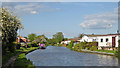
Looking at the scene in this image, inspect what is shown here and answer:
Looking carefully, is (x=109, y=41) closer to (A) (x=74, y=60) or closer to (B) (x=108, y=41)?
(B) (x=108, y=41)

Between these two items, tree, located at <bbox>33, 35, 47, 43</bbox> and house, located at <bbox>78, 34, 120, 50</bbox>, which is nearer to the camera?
house, located at <bbox>78, 34, 120, 50</bbox>

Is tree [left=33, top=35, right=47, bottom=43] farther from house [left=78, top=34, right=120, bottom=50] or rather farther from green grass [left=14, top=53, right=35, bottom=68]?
green grass [left=14, top=53, right=35, bottom=68]

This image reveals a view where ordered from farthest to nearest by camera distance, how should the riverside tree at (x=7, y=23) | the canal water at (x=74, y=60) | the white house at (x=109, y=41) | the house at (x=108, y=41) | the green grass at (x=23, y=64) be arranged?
the white house at (x=109, y=41)
the house at (x=108, y=41)
the canal water at (x=74, y=60)
the riverside tree at (x=7, y=23)
the green grass at (x=23, y=64)

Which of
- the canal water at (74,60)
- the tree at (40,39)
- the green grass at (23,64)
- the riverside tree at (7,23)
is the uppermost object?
the riverside tree at (7,23)

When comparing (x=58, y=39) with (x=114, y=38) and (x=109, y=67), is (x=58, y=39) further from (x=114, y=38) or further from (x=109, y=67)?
(x=109, y=67)

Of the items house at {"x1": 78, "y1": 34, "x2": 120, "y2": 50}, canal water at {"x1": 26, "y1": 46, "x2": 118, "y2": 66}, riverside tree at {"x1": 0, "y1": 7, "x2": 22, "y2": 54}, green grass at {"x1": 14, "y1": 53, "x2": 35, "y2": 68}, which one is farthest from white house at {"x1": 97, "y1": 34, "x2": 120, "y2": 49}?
green grass at {"x1": 14, "y1": 53, "x2": 35, "y2": 68}

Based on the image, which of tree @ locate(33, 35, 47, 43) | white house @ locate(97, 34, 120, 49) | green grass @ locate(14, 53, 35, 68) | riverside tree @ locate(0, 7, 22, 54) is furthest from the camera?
tree @ locate(33, 35, 47, 43)

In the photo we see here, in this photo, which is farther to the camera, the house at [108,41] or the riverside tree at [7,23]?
the house at [108,41]

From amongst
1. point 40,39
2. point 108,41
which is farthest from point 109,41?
point 40,39

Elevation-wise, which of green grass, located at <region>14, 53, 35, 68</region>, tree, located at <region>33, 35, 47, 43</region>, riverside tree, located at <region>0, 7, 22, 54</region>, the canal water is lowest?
tree, located at <region>33, 35, 47, 43</region>

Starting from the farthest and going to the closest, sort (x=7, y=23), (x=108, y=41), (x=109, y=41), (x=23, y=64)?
(x=108, y=41), (x=109, y=41), (x=7, y=23), (x=23, y=64)

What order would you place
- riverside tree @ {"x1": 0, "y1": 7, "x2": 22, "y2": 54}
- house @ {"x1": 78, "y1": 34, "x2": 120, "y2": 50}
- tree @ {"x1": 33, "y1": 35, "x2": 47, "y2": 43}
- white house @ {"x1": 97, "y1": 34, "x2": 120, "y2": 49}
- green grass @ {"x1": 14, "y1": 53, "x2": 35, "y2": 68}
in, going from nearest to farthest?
green grass @ {"x1": 14, "y1": 53, "x2": 35, "y2": 68} < riverside tree @ {"x1": 0, "y1": 7, "x2": 22, "y2": 54} < house @ {"x1": 78, "y1": 34, "x2": 120, "y2": 50} < white house @ {"x1": 97, "y1": 34, "x2": 120, "y2": 49} < tree @ {"x1": 33, "y1": 35, "x2": 47, "y2": 43}

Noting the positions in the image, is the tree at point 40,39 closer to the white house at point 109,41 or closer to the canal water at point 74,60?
the white house at point 109,41

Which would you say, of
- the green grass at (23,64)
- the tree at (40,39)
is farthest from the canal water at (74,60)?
the tree at (40,39)
